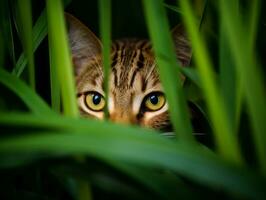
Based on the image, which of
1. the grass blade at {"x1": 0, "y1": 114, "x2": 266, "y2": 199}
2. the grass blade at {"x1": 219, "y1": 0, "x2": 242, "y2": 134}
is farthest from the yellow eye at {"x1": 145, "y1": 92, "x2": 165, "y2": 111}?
the grass blade at {"x1": 0, "y1": 114, "x2": 266, "y2": 199}

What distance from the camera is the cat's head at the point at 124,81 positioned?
921 millimetres

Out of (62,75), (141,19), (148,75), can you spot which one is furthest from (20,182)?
(141,19)

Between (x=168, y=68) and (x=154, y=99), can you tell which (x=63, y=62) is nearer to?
(x=168, y=68)

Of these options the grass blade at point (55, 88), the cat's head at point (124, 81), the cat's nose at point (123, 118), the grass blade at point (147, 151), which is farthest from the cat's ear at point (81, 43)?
the grass blade at point (147, 151)

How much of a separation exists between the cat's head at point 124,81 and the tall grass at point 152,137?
39cm

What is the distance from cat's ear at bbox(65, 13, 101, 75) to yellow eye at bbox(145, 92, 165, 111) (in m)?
0.21

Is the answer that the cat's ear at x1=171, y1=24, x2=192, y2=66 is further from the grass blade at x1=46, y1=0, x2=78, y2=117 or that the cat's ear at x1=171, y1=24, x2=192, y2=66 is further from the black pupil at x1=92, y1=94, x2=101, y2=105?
the grass blade at x1=46, y1=0, x2=78, y2=117

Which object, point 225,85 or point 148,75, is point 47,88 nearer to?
point 148,75

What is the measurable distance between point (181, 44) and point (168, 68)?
56 centimetres

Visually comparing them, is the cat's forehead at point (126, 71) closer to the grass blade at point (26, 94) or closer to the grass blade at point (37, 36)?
the grass blade at point (37, 36)

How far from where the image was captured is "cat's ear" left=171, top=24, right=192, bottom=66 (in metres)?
0.94

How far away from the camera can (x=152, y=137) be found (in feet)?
1.02

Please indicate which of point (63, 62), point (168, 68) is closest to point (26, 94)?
point (63, 62)

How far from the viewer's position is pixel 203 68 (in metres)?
0.38
